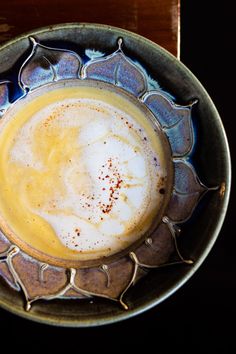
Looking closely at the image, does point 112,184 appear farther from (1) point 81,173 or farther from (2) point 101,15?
(2) point 101,15

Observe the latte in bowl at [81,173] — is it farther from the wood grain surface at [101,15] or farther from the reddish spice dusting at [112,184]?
the wood grain surface at [101,15]

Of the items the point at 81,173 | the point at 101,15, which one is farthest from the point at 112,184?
the point at 101,15

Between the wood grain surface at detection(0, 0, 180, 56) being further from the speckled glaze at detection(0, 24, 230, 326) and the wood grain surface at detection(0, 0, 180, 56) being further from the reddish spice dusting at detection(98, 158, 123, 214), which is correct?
the reddish spice dusting at detection(98, 158, 123, 214)

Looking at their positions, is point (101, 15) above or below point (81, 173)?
above

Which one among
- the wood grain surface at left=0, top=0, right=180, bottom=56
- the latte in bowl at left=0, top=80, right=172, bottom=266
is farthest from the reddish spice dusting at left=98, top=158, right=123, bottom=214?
the wood grain surface at left=0, top=0, right=180, bottom=56

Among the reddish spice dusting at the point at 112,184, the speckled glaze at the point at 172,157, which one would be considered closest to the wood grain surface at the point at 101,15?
the speckled glaze at the point at 172,157

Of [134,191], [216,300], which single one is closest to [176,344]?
[216,300]
